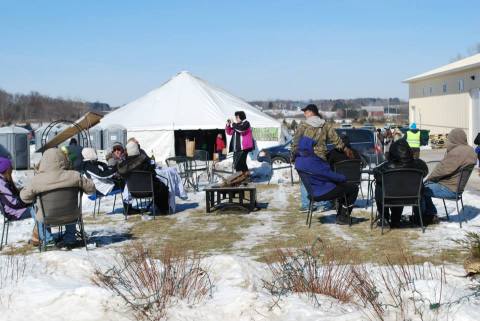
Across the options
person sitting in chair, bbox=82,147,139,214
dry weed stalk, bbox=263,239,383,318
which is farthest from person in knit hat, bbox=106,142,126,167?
dry weed stalk, bbox=263,239,383,318

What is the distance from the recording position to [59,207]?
8.02 meters

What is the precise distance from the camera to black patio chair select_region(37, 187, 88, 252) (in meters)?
7.92

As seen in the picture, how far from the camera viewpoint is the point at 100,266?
6.36 m

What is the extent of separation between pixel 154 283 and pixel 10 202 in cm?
403

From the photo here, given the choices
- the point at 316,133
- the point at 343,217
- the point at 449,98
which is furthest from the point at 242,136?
the point at 449,98

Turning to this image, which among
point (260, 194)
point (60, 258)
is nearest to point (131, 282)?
point (60, 258)

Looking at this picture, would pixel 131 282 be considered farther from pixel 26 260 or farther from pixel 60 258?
pixel 26 260

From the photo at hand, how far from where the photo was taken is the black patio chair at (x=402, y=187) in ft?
27.9

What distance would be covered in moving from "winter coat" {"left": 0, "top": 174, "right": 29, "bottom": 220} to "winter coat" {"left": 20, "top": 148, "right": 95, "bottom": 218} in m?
0.78

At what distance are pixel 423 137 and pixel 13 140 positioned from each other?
20.3 meters

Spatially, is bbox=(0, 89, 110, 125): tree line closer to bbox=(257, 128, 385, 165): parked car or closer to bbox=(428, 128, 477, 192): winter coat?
bbox=(257, 128, 385, 165): parked car

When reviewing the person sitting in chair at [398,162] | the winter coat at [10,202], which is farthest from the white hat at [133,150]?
the person sitting in chair at [398,162]

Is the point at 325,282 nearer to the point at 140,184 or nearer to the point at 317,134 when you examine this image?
the point at 317,134

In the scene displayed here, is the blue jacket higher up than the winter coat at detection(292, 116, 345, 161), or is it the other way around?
the winter coat at detection(292, 116, 345, 161)
